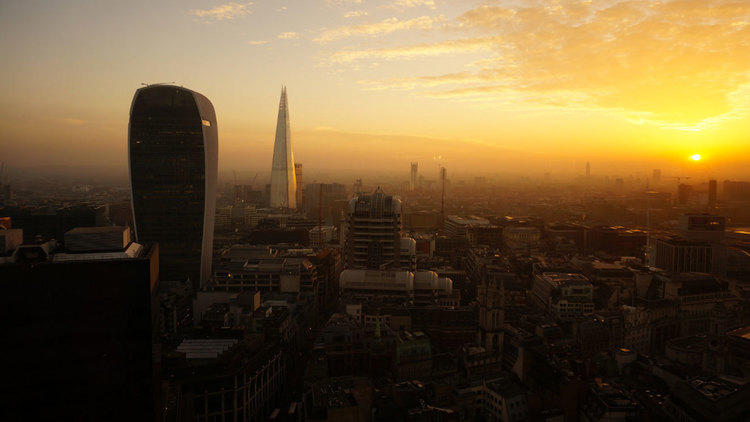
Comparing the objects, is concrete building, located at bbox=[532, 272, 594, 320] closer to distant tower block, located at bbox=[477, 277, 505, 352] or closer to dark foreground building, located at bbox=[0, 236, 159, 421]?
distant tower block, located at bbox=[477, 277, 505, 352]

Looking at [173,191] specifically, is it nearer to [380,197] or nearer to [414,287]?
[380,197]

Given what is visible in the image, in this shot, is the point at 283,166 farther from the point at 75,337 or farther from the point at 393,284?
the point at 75,337

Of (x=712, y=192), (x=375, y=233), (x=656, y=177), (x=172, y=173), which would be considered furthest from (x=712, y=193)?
(x=172, y=173)

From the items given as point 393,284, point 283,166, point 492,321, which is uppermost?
point 283,166

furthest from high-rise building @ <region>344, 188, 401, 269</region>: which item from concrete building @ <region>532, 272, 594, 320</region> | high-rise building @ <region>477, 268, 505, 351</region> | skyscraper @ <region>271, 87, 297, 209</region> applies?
skyscraper @ <region>271, 87, 297, 209</region>

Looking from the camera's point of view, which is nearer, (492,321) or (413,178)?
(492,321)

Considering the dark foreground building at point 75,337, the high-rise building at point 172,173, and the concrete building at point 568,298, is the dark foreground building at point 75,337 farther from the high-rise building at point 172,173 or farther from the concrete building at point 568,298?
the high-rise building at point 172,173
